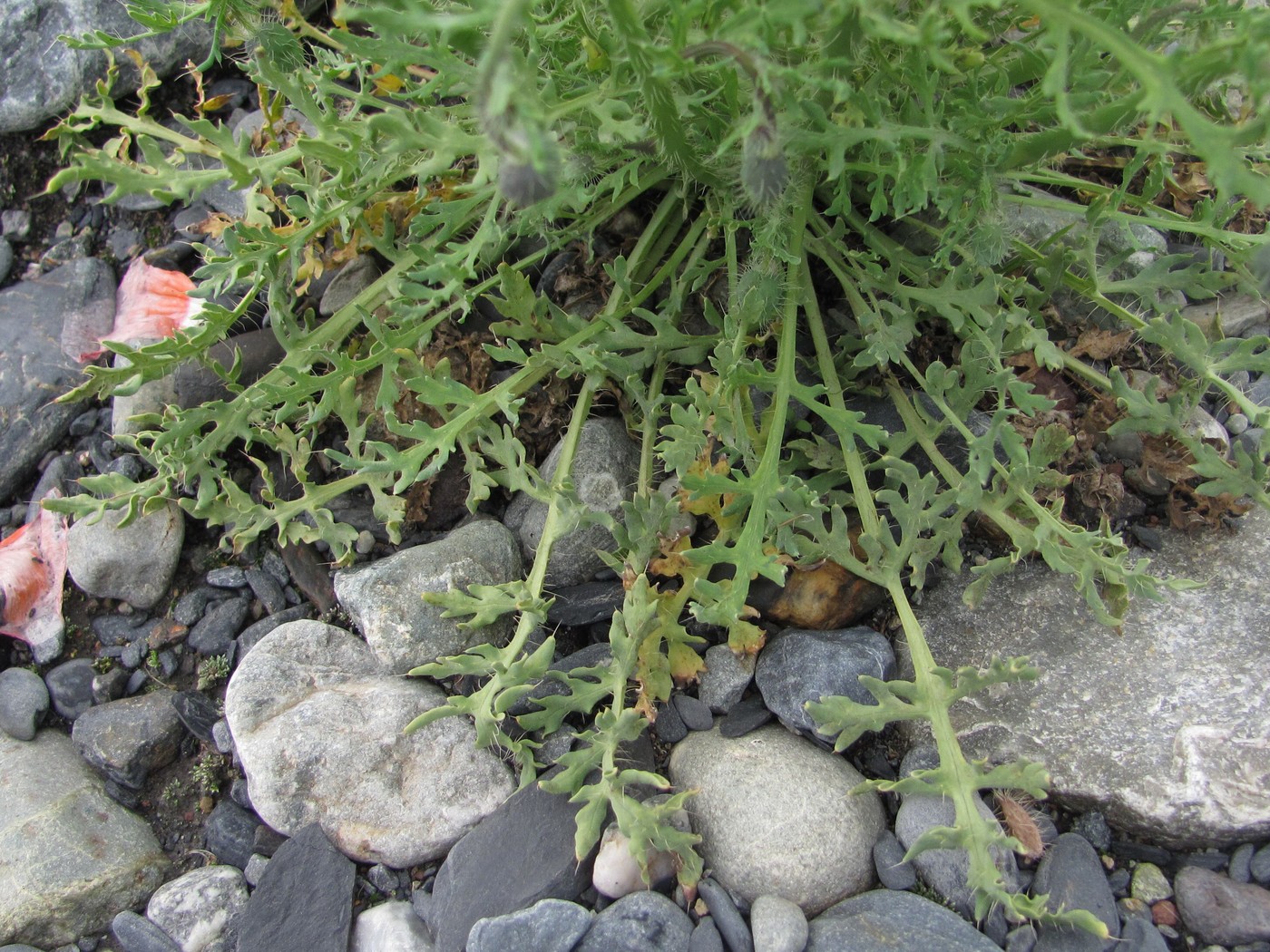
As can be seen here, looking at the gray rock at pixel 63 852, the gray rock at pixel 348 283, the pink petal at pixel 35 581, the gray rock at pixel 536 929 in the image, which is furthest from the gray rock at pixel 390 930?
the gray rock at pixel 348 283

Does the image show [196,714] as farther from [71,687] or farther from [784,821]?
[784,821]

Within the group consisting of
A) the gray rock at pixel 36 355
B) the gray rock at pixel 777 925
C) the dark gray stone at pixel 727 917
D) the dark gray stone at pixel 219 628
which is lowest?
the dark gray stone at pixel 727 917

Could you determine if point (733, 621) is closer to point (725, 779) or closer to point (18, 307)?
point (725, 779)

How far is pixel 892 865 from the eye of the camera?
2.34 m

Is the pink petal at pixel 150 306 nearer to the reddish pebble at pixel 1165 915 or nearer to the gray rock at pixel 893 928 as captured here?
the gray rock at pixel 893 928

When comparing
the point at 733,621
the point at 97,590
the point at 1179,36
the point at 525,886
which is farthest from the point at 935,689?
the point at 97,590

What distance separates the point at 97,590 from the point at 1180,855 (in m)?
3.09

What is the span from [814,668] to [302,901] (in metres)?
1.42

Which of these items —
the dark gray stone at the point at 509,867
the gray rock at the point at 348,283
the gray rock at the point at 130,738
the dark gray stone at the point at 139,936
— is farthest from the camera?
the gray rock at the point at 348,283

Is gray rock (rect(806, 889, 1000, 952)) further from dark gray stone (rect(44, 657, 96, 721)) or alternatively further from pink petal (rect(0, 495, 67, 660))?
pink petal (rect(0, 495, 67, 660))

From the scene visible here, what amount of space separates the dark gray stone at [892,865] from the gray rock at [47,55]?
369cm

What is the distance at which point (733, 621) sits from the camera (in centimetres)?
234

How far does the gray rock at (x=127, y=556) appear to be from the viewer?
3023 millimetres

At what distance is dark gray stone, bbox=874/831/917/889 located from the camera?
233cm
